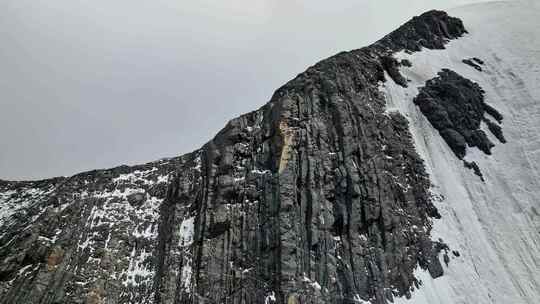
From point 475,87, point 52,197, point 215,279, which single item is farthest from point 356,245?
point 475,87

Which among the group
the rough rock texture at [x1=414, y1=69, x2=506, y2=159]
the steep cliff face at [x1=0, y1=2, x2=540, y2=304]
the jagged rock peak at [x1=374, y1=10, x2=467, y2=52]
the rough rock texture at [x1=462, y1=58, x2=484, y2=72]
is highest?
the jagged rock peak at [x1=374, y1=10, x2=467, y2=52]

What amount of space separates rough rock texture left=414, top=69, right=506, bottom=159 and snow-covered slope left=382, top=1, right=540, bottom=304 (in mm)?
908

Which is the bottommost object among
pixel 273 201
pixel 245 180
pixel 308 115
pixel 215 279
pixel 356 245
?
pixel 215 279

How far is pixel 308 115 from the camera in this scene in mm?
37531

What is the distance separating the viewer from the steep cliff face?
29.4 metres

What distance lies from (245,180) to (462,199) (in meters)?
19.6

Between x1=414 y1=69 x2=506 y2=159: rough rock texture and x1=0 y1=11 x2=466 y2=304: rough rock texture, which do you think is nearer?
x1=0 y1=11 x2=466 y2=304: rough rock texture

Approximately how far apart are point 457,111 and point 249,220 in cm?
2893

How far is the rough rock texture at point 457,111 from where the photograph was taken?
46688mm

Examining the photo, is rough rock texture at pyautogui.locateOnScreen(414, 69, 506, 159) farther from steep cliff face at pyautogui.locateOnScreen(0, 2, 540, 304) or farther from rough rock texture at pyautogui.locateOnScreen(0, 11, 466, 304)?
rough rock texture at pyautogui.locateOnScreen(0, 11, 466, 304)

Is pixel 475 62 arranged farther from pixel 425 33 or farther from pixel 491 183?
pixel 491 183

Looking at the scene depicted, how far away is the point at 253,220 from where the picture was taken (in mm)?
31891

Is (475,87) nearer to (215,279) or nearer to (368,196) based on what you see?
(368,196)

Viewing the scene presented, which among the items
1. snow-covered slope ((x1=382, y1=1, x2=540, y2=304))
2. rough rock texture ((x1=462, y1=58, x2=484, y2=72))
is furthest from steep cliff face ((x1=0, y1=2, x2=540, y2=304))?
rough rock texture ((x1=462, y1=58, x2=484, y2=72))
